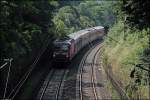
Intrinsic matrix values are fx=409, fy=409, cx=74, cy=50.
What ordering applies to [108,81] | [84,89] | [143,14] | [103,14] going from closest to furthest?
1. [143,14]
2. [84,89]
3. [108,81]
4. [103,14]

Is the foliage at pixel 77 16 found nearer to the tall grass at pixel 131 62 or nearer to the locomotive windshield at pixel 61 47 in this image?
the locomotive windshield at pixel 61 47

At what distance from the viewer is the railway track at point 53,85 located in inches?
1441

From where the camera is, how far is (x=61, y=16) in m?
85.2

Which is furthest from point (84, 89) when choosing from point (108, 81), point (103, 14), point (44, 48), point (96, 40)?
point (103, 14)

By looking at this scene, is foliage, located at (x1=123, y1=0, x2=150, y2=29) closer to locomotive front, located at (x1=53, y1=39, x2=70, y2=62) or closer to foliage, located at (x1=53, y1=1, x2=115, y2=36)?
locomotive front, located at (x1=53, y1=39, x2=70, y2=62)

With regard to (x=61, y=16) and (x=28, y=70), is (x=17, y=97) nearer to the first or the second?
(x=28, y=70)

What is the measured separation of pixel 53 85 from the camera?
134 ft

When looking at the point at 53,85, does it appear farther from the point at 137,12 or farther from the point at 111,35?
the point at 111,35

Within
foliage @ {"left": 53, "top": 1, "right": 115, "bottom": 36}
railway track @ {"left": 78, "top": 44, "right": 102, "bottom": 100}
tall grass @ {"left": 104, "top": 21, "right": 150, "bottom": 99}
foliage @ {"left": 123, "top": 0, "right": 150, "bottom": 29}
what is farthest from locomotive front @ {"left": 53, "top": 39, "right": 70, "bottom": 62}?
foliage @ {"left": 123, "top": 0, "right": 150, "bottom": 29}

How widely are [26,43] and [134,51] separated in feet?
40.0

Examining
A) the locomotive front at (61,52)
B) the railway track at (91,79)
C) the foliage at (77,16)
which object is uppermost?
the foliage at (77,16)

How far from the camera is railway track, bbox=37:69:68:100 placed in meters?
36.6

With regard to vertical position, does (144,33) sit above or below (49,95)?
above

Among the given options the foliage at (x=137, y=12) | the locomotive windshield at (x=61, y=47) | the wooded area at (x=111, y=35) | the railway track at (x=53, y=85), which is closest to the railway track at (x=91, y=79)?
the railway track at (x=53, y=85)
